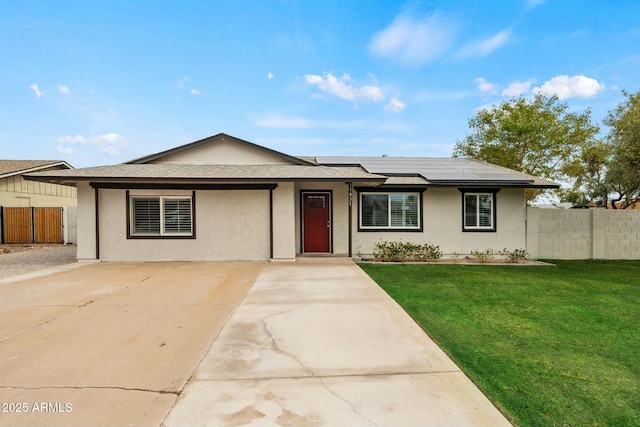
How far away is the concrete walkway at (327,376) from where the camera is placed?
2.40 meters

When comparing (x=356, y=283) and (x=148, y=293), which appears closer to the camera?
(x=148, y=293)

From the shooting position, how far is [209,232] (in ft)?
34.4

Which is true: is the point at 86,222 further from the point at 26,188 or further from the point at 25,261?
the point at 26,188

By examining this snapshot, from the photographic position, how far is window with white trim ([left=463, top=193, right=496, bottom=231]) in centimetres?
1152

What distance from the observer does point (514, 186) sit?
10922mm

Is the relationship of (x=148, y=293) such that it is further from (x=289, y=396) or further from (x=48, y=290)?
(x=289, y=396)

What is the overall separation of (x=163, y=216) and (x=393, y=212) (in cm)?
795

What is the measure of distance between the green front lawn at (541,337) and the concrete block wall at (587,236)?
3577 mm

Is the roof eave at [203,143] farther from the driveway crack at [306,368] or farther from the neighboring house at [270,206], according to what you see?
the driveway crack at [306,368]

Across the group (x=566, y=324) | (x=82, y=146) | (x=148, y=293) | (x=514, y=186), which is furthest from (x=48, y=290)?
(x=82, y=146)

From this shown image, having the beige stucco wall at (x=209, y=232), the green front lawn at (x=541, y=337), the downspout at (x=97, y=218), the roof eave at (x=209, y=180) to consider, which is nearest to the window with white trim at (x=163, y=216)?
the beige stucco wall at (x=209, y=232)

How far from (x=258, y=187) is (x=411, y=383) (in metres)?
8.38

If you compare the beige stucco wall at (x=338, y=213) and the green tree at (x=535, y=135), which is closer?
the beige stucco wall at (x=338, y=213)

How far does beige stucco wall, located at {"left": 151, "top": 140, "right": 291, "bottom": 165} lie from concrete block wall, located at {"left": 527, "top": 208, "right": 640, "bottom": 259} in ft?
35.2
